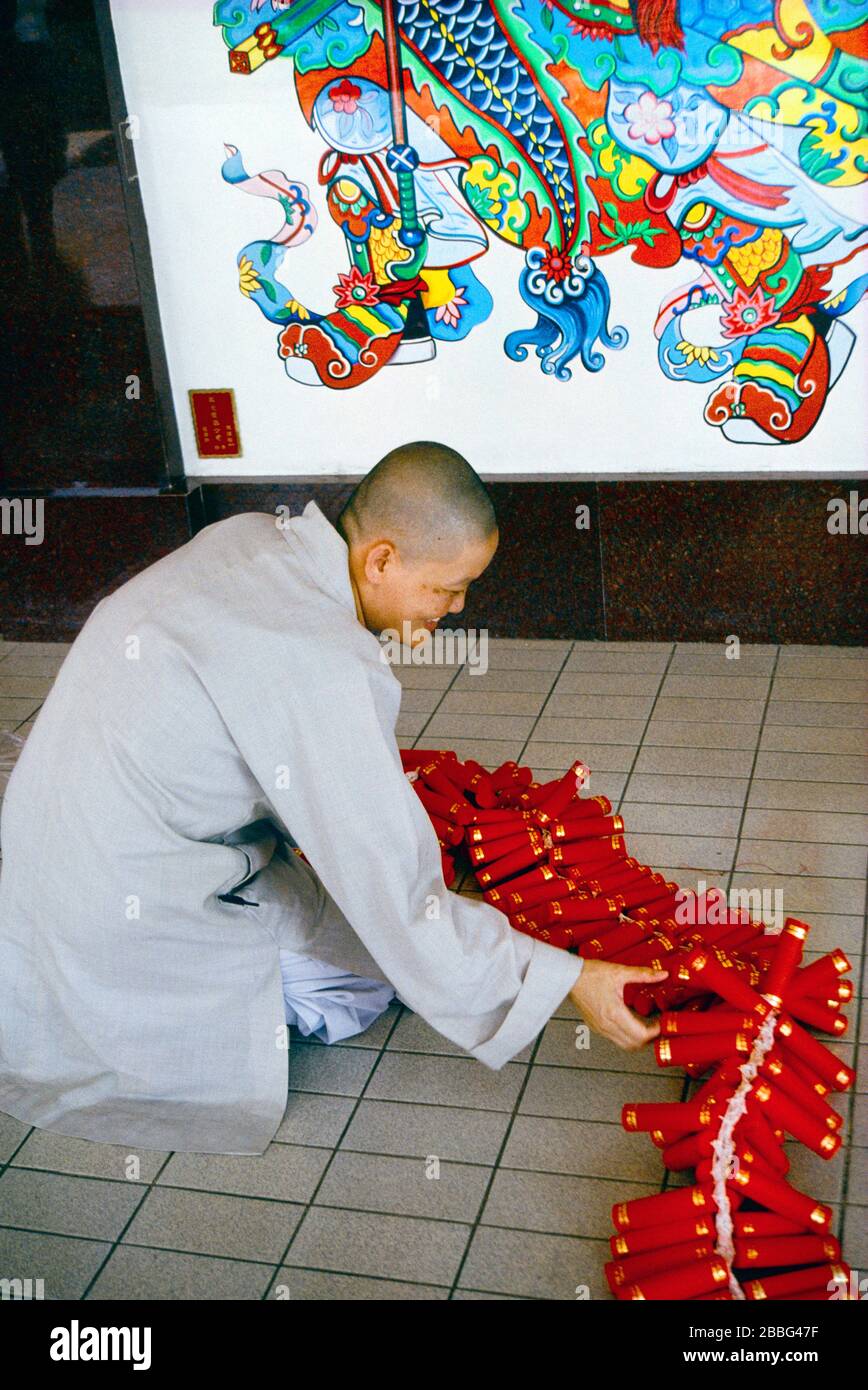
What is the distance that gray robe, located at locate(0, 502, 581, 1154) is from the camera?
8.25ft

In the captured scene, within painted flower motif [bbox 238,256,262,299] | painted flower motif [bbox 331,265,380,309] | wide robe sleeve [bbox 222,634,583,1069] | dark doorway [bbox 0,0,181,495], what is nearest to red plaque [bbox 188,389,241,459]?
dark doorway [bbox 0,0,181,495]

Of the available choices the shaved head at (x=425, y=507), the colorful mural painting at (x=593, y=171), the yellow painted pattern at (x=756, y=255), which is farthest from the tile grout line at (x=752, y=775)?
the shaved head at (x=425, y=507)

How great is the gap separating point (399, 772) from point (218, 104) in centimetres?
301

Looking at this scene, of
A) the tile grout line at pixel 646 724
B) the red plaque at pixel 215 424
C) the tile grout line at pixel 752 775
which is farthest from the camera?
the red plaque at pixel 215 424

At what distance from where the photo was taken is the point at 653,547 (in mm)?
4664

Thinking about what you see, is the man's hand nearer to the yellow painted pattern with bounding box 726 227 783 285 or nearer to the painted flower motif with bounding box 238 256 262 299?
the yellow painted pattern with bounding box 726 227 783 285

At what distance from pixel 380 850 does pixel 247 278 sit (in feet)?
9.55

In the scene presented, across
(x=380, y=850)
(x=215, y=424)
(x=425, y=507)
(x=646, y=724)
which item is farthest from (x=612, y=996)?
(x=215, y=424)

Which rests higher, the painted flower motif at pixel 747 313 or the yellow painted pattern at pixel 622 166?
the yellow painted pattern at pixel 622 166

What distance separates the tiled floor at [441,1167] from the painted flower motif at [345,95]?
2.34 metres

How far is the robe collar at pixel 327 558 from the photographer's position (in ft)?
8.75

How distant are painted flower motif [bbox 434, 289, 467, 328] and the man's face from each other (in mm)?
2199

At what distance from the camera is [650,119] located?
430cm

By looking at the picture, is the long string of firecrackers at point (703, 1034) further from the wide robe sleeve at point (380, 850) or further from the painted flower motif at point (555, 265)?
the painted flower motif at point (555, 265)
